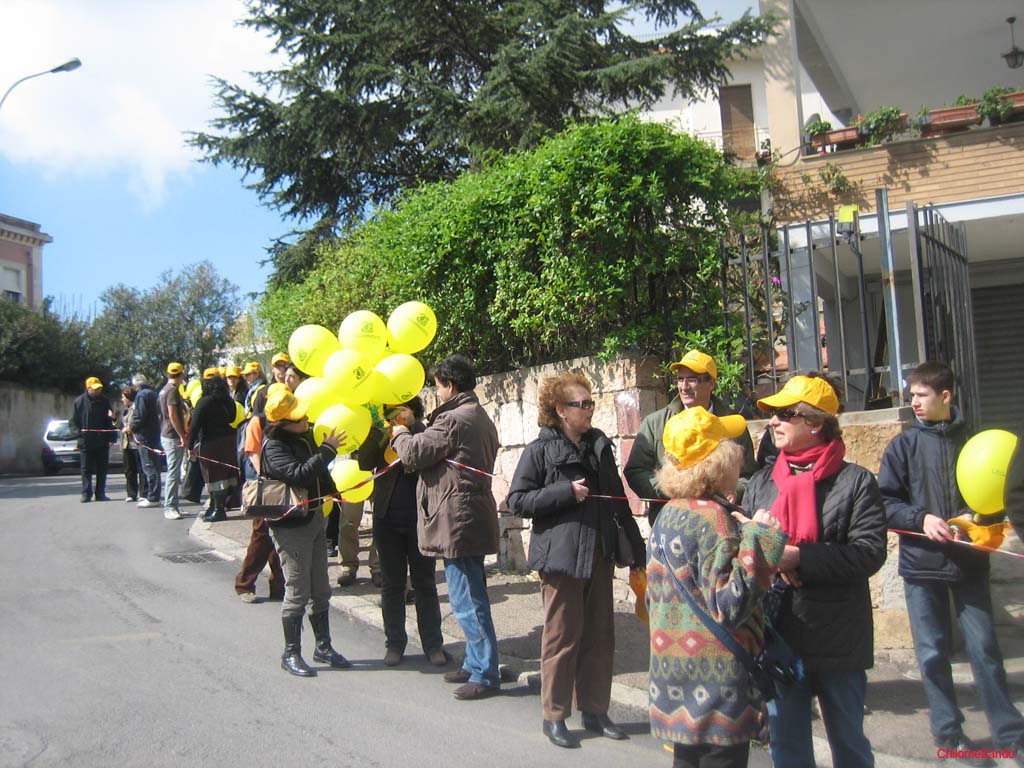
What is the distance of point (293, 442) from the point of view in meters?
5.65

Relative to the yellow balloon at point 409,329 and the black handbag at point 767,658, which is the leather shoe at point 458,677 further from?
the black handbag at point 767,658

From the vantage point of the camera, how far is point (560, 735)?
4426 mm

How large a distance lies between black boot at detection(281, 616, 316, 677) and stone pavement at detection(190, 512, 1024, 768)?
71cm

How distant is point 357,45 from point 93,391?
279 inches

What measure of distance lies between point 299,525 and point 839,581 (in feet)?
11.1

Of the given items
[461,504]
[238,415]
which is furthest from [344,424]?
[238,415]

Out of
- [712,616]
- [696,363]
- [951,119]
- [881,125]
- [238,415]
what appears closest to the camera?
[712,616]

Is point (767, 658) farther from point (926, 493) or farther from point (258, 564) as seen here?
point (258, 564)

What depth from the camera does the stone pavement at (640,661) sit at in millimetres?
4363

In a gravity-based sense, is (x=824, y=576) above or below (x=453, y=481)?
below

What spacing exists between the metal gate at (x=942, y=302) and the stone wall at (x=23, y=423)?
30786mm

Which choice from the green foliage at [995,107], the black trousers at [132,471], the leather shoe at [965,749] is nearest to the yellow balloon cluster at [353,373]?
the leather shoe at [965,749]

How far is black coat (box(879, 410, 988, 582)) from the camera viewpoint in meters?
4.17

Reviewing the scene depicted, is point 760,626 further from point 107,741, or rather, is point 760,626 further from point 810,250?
point 810,250
